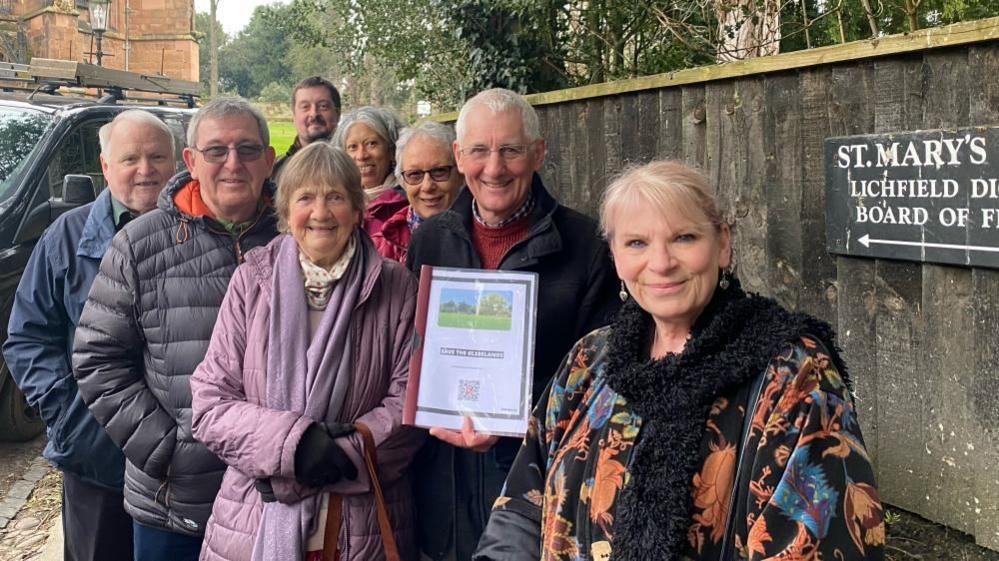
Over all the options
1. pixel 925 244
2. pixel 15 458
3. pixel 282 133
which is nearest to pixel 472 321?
pixel 925 244

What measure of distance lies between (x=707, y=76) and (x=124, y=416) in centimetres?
289

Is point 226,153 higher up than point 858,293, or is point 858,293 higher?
point 226,153

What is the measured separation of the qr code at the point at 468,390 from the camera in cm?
272

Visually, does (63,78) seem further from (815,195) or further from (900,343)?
(900,343)

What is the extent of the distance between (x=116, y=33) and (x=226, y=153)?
44.0 meters

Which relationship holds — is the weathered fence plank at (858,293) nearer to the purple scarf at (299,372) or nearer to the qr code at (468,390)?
the qr code at (468,390)

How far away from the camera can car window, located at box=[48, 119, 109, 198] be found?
299 inches

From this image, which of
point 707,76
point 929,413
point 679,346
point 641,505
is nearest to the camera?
point 641,505

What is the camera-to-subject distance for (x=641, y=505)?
184cm

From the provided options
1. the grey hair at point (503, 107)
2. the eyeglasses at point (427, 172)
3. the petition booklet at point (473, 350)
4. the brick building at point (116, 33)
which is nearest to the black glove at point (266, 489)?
the petition booklet at point (473, 350)

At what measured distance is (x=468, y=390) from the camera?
2730 millimetres

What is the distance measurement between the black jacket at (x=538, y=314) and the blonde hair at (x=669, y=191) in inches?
34.7

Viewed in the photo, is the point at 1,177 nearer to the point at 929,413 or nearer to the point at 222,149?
the point at 222,149

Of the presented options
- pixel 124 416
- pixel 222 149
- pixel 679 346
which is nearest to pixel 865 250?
pixel 679 346
